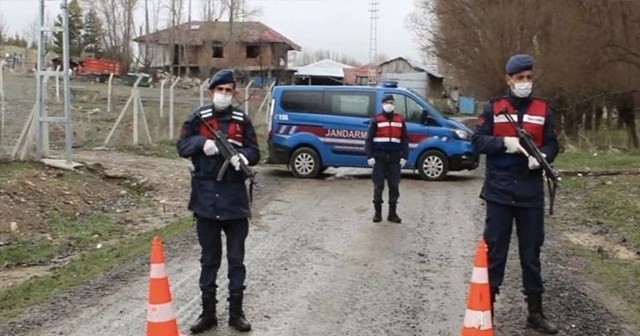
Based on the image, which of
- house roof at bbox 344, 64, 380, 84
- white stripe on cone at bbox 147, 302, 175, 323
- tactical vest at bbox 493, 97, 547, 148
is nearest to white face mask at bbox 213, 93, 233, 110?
white stripe on cone at bbox 147, 302, 175, 323

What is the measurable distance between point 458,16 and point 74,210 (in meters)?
29.1

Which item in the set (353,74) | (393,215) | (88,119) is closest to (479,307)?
(393,215)

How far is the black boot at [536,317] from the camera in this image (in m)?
5.85

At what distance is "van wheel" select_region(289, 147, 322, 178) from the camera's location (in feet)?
54.5

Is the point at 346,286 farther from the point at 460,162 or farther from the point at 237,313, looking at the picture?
the point at 460,162

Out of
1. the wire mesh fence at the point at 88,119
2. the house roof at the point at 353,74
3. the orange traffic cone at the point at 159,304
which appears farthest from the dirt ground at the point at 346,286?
the house roof at the point at 353,74

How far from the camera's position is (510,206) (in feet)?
19.1

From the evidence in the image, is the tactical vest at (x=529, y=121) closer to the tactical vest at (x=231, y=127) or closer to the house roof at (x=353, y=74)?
the tactical vest at (x=231, y=127)

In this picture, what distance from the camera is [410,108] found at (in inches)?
645

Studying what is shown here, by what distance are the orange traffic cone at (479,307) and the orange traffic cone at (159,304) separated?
1976 millimetres

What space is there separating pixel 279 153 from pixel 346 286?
974 cm

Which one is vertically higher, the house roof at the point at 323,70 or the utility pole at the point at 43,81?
the house roof at the point at 323,70

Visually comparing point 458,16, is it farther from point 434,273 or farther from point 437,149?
point 434,273

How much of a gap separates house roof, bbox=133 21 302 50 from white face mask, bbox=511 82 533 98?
69134mm
